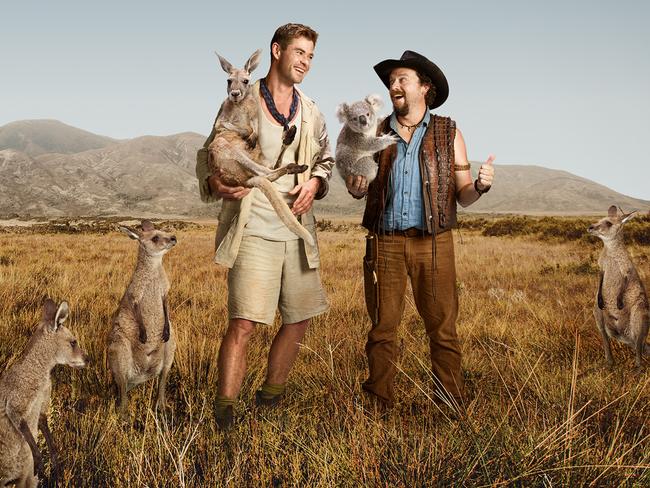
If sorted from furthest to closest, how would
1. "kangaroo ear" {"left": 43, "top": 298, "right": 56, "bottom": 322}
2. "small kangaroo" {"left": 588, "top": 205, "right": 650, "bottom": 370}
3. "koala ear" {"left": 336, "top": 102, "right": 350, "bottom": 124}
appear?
"koala ear" {"left": 336, "top": 102, "right": 350, "bottom": 124}
"small kangaroo" {"left": 588, "top": 205, "right": 650, "bottom": 370}
"kangaroo ear" {"left": 43, "top": 298, "right": 56, "bottom": 322}

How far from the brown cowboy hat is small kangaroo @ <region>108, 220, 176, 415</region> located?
6.42ft

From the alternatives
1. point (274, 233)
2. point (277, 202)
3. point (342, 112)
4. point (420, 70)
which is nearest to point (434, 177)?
point (420, 70)

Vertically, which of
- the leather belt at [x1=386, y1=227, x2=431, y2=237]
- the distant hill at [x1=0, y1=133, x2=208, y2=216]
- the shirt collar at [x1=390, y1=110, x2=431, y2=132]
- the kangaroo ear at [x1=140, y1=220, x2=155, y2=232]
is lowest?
the distant hill at [x1=0, y1=133, x2=208, y2=216]

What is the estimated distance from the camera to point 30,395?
2275 mm

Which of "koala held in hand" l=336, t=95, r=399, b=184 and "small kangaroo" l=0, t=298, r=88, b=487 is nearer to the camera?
"small kangaroo" l=0, t=298, r=88, b=487

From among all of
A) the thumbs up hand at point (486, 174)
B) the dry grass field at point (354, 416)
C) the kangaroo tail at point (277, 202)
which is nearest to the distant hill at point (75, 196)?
the dry grass field at point (354, 416)

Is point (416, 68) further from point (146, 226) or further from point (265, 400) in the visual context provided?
point (265, 400)

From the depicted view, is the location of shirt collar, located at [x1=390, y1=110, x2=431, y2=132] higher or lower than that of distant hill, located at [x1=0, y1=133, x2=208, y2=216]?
higher

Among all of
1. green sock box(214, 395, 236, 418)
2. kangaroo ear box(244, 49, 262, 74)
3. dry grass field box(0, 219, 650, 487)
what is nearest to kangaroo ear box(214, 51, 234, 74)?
kangaroo ear box(244, 49, 262, 74)

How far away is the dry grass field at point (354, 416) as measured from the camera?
2496mm

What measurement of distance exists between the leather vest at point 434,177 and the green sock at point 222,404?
160 cm

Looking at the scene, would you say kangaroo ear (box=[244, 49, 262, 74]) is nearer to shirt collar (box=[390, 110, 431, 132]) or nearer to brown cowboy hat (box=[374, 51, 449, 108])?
brown cowboy hat (box=[374, 51, 449, 108])

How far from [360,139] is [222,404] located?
2159mm

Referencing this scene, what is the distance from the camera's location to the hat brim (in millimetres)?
3756
